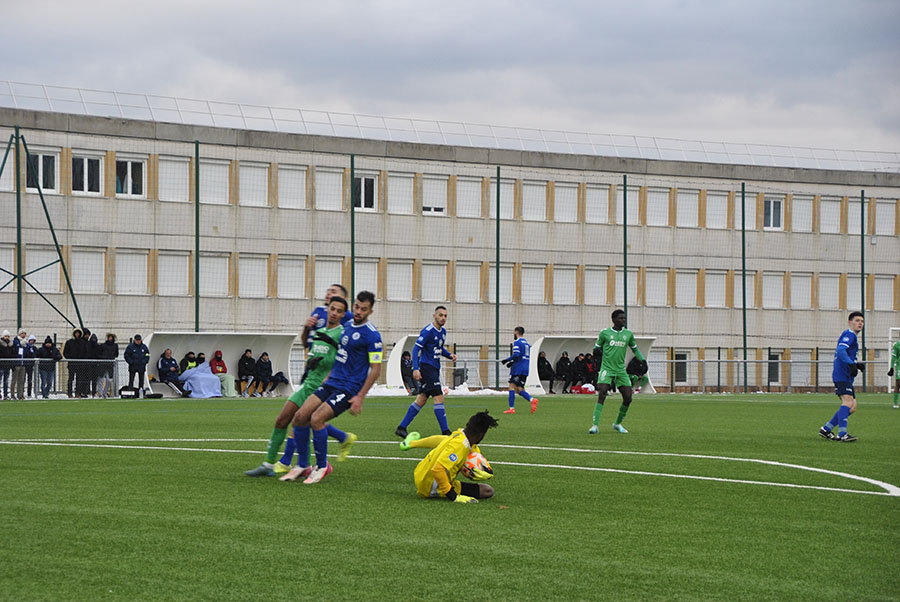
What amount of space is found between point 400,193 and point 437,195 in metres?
1.76

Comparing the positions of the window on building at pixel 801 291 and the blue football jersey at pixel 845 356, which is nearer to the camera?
the blue football jersey at pixel 845 356

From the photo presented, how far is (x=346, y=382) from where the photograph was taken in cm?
1161

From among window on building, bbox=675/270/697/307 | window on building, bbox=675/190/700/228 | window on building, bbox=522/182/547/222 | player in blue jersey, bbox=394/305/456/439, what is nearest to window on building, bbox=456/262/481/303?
window on building, bbox=522/182/547/222

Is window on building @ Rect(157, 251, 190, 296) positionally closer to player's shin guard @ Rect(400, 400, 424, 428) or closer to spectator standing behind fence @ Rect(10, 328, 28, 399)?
spectator standing behind fence @ Rect(10, 328, 28, 399)

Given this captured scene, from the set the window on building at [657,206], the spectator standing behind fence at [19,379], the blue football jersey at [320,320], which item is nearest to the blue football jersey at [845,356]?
the blue football jersey at [320,320]

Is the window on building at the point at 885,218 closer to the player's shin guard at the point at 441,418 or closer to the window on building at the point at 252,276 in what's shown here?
the window on building at the point at 252,276

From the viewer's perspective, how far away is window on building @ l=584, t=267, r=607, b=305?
54656 millimetres

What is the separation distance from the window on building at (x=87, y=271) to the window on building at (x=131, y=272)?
0.63 metres

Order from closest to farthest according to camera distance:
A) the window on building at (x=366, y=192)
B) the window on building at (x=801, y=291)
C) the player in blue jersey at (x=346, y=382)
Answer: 1. the player in blue jersey at (x=346, y=382)
2. the window on building at (x=366, y=192)
3. the window on building at (x=801, y=291)

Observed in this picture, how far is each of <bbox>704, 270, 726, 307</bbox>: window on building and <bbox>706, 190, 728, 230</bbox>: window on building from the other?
2.23 metres

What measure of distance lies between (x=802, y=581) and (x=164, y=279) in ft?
142

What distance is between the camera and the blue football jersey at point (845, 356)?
17453 millimetres

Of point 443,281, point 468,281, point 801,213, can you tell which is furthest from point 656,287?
point 443,281

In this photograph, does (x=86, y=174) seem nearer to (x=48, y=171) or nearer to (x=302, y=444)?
(x=48, y=171)
